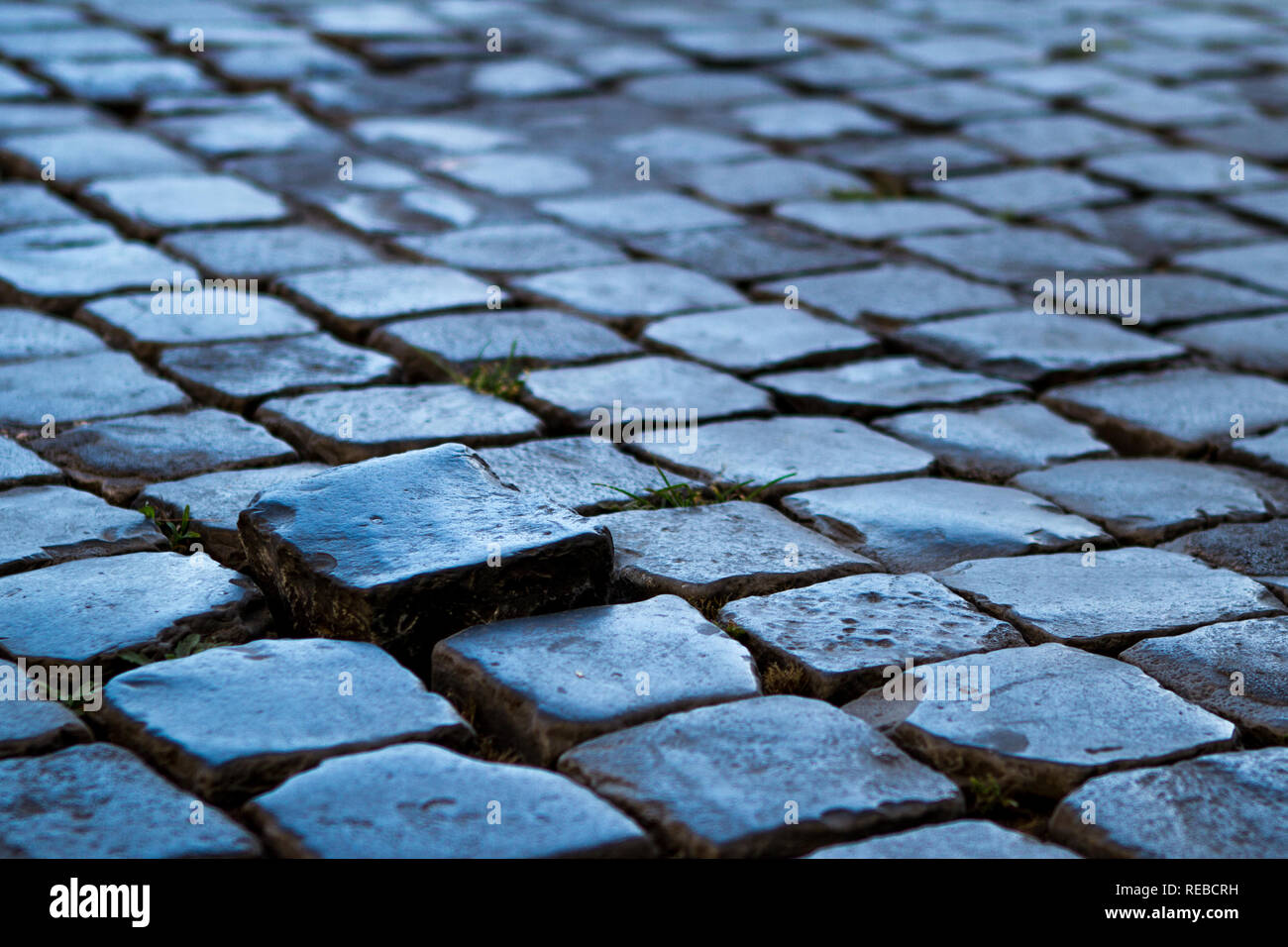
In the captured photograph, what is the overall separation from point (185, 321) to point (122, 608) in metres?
Result: 1.51

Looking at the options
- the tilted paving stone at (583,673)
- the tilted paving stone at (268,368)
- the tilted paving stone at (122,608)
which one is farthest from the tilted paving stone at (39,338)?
the tilted paving stone at (583,673)

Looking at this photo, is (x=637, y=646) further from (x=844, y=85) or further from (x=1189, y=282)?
(x=844, y=85)

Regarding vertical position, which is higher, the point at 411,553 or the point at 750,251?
the point at 750,251

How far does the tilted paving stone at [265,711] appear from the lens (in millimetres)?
1920

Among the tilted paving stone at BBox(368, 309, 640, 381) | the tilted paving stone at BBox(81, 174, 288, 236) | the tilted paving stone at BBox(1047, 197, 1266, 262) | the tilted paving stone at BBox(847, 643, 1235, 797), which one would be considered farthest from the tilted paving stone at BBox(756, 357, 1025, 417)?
the tilted paving stone at BBox(81, 174, 288, 236)

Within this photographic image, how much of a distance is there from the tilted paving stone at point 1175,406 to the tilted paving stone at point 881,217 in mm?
1236

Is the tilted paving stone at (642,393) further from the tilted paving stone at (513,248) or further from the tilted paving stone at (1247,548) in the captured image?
the tilted paving stone at (1247,548)

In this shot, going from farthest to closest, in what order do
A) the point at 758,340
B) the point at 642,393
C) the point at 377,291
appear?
the point at 377,291 < the point at 758,340 < the point at 642,393

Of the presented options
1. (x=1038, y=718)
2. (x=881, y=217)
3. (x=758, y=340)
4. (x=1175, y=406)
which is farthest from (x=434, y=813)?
(x=881, y=217)

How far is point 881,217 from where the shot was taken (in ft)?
16.0

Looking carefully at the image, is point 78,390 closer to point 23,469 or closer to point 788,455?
point 23,469

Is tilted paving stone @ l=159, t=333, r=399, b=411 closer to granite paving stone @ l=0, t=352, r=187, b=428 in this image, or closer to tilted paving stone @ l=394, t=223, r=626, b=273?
granite paving stone @ l=0, t=352, r=187, b=428

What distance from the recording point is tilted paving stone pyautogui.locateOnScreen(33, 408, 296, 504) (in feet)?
9.36
